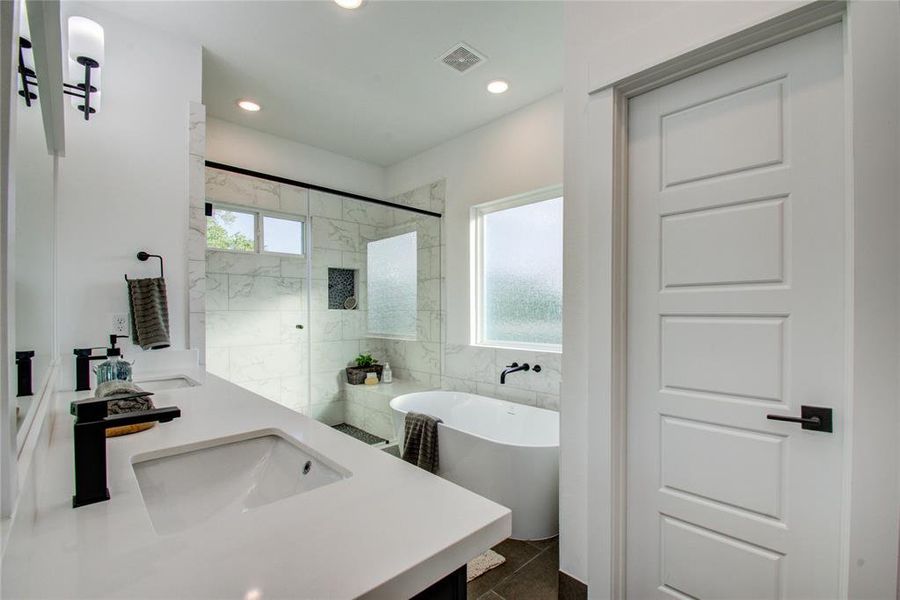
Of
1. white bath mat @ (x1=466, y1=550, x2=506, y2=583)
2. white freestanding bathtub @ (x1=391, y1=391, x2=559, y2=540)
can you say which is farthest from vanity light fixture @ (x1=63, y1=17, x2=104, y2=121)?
white bath mat @ (x1=466, y1=550, x2=506, y2=583)

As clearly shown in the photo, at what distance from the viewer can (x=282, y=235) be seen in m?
3.71

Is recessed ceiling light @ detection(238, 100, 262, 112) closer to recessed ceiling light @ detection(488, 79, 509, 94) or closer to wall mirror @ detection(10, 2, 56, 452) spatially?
wall mirror @ detection(10, 2, 56, 452)

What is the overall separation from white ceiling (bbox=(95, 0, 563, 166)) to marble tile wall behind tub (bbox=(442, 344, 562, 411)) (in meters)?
1.96

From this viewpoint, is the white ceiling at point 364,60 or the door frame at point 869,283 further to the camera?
the white ceiling at point 364,60

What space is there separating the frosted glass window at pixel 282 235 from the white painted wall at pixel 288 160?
451 millimetres

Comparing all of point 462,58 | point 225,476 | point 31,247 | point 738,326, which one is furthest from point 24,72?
point 462,58

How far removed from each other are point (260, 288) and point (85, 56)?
2.13m

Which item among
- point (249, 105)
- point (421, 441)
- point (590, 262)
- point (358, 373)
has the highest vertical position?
point (249, 105)

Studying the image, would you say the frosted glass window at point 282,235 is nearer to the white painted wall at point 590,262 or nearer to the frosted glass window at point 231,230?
the frosted glass window at point 231,230

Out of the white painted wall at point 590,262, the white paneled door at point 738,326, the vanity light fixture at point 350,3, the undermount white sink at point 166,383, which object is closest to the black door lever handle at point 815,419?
the white paneled door at point 738,326

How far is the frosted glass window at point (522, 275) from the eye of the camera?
122 inches

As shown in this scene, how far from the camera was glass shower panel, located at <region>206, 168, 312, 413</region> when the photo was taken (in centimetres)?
334

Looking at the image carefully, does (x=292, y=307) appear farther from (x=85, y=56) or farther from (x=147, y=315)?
(x=85, y=56)

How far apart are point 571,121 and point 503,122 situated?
6.25 ft
